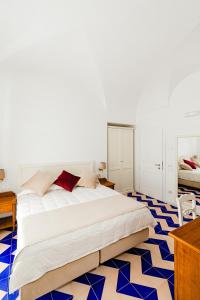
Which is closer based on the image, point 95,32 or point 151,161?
point 95,32

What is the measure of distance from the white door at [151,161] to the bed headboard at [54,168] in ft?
5.79

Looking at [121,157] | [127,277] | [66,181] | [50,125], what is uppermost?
[50,125]

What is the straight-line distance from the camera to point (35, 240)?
160cm

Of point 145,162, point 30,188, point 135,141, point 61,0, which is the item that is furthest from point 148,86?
point 30,188

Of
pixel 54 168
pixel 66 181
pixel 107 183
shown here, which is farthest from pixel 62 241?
pixel 107 183

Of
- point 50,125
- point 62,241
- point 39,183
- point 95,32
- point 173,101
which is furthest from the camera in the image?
point 173,101

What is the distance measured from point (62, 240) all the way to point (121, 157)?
3.46 m

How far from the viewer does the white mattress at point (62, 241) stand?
58.9 inches

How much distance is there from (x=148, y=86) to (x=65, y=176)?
3393 millimetres

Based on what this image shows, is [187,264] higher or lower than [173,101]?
lower

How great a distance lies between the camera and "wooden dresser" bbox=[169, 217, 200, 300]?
1.19 meters

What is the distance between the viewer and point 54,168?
373 cm

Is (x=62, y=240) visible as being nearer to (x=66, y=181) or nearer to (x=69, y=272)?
(x=69, y=272)

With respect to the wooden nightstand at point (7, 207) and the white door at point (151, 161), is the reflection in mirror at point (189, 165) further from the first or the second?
the wooden nightstand at point (7, 207)
